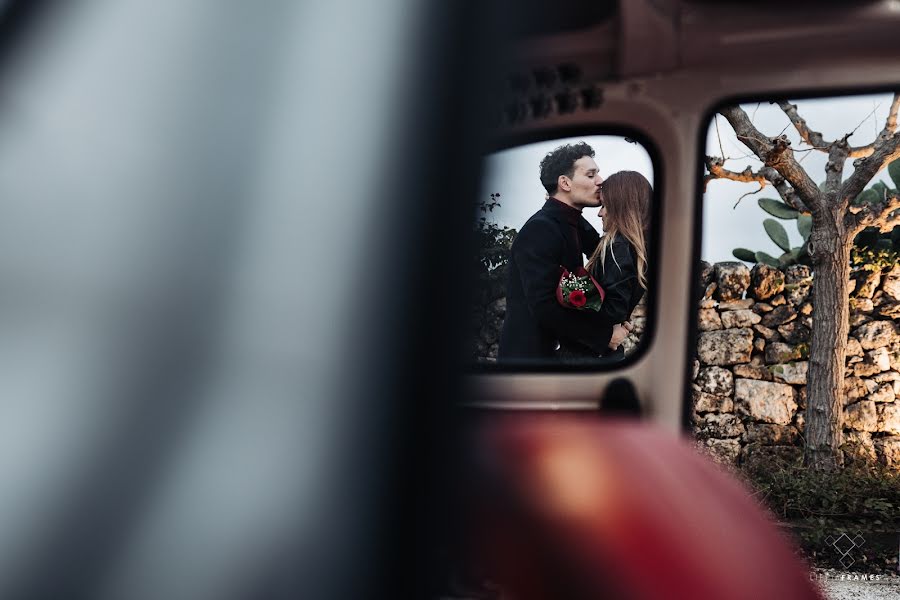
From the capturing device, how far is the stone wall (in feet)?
24.6

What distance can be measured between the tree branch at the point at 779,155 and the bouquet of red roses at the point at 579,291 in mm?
4727

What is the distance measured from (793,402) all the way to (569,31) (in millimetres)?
7201

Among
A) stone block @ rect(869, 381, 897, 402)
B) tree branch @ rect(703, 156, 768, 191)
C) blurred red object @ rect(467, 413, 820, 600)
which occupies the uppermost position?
tree branch @ rect(703, 156, 768, 191)

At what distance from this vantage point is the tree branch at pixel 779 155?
6.14 metres

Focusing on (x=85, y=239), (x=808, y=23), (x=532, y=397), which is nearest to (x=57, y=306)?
(x=85, y=239)

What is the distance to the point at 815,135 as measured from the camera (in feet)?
A: 21.8

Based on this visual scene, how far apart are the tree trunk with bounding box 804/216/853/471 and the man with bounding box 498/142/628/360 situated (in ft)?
19.3

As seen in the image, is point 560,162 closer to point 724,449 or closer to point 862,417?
point 724,449

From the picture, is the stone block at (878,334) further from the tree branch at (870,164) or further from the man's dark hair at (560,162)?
the man's dark hair at (560,162)

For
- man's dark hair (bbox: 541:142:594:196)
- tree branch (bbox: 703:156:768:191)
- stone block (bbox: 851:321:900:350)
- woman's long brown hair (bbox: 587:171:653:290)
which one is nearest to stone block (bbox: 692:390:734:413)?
stone block (bbox: 851:321:900:350)

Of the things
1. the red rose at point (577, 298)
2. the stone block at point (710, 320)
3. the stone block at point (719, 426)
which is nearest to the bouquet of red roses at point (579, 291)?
the red rose at point (577, 298)

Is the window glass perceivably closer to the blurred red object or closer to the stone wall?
the blurred red object

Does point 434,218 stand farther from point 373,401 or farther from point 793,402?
point 793,402

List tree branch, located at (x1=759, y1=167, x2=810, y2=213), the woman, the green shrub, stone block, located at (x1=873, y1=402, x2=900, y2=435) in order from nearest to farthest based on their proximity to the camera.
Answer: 1. the woman
2. the green shrub
3. tree branch, located at (x1=759, y1=167, x2=810, y2=213)
4. stone block, located at (x1=873, y1=402, x2=900, y2=435)
